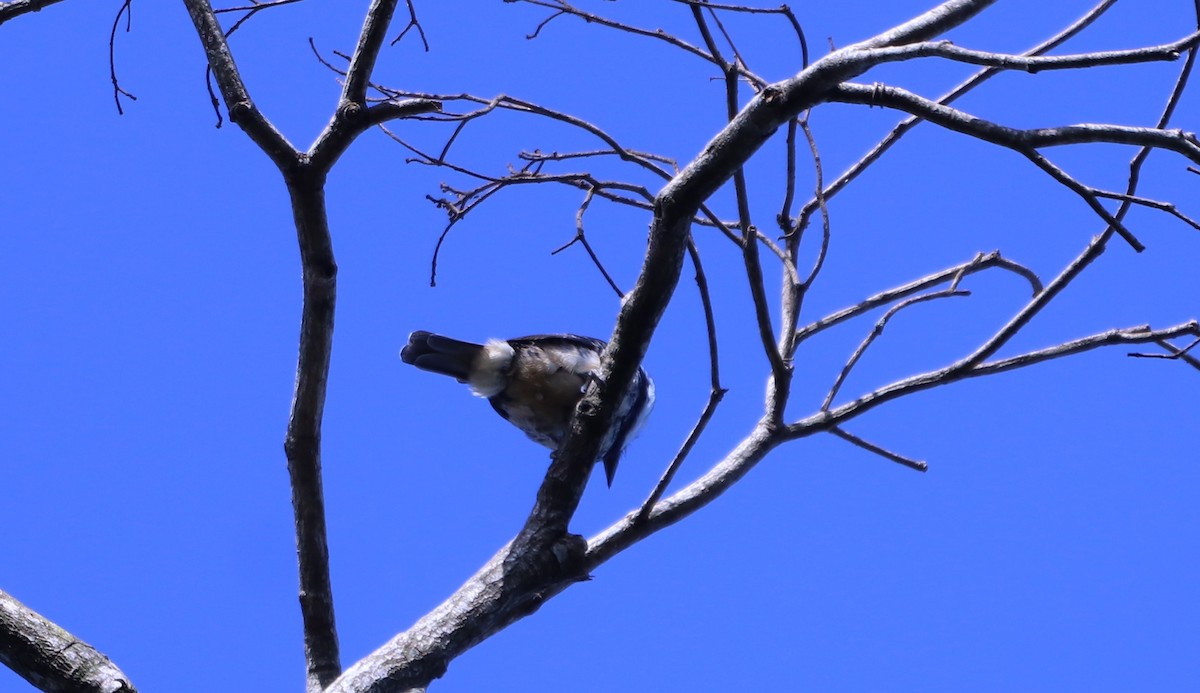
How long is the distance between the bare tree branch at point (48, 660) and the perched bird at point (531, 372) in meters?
2.00

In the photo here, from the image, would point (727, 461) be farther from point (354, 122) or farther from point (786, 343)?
point (354, 122)

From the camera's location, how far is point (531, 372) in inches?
164

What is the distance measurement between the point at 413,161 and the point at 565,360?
1.21 m

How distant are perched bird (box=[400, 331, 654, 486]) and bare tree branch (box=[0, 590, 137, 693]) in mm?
2003

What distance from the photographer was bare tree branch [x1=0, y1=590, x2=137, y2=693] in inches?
87.4

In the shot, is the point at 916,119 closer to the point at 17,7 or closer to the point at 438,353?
the point at 438,353

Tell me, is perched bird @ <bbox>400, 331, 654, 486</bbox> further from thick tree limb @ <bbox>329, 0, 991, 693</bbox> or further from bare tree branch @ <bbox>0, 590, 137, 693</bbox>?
bare tree branch @ <bbox>0, 590, 137, 693</bbox>

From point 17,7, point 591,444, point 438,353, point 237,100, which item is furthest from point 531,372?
point 17,7

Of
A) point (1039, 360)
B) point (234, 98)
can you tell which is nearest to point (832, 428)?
point (1039, 360)

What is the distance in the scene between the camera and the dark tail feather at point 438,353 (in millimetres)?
4133

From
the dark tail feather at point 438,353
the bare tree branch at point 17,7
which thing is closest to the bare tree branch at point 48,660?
the bare tree branch at point 17,7

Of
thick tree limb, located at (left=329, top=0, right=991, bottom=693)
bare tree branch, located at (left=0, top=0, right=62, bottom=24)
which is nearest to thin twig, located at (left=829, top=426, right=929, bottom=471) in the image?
thick tree limb, located at (left=329, top=0, right=991, bottom=693)

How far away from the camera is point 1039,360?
A: 2.95 meters

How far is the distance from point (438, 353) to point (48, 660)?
212cm
